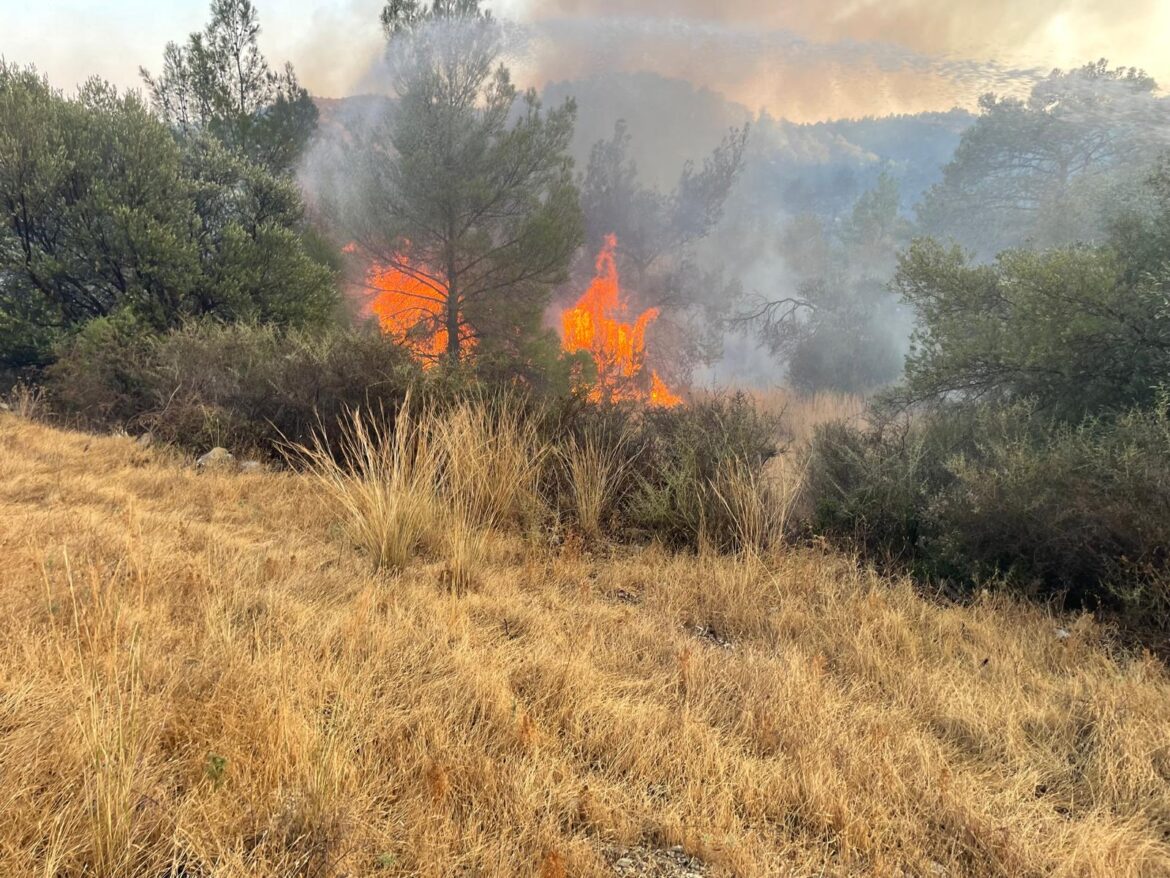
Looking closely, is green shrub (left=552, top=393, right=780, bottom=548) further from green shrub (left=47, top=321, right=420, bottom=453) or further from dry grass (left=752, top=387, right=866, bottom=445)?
dry grass (left=752, top=387, right=866, bottom=445)

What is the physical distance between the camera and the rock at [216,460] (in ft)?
19.2

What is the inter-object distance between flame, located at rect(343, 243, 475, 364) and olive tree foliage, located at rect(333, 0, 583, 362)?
11 centimetres

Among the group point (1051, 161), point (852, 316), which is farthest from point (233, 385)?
point (1051, 161)

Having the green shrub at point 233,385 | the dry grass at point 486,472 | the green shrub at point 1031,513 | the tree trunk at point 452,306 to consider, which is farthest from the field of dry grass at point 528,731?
the tree trunk at point 452,306

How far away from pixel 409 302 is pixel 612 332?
9.14m

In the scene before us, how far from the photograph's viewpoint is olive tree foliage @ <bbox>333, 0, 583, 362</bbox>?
13812 mm

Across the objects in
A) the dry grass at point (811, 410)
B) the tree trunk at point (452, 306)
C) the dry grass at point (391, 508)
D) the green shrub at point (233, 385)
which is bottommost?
the dry grass at point (811, 410)

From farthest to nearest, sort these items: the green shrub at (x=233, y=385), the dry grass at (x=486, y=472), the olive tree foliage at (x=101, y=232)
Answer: the olive tree foliage at (x=101, y=232) < the green shrub at (x=233, y=385) < the dry grass at (x=486, y=472)

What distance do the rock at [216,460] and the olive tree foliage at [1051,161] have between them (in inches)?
541

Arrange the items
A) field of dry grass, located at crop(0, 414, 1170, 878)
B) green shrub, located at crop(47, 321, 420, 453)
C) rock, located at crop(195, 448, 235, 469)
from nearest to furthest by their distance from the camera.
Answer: field of dry grass, located at crop(0, 414, 1170, 878), rock, located at crop(195, 448, 235, 469), green shrub, located at crop(47, 321, 420, 453)

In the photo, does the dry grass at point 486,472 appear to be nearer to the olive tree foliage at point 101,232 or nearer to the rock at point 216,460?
the rock at point 216,460

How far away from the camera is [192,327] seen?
9523 millimetres

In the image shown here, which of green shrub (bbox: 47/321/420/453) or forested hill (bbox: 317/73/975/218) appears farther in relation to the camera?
forested hill (bbox: 317/73/975/218)

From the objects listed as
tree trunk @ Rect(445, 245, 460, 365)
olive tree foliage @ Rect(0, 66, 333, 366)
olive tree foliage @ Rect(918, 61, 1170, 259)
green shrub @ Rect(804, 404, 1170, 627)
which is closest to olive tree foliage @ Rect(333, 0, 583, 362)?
tree trunk @ Rect(445, 245, 460, 365)
